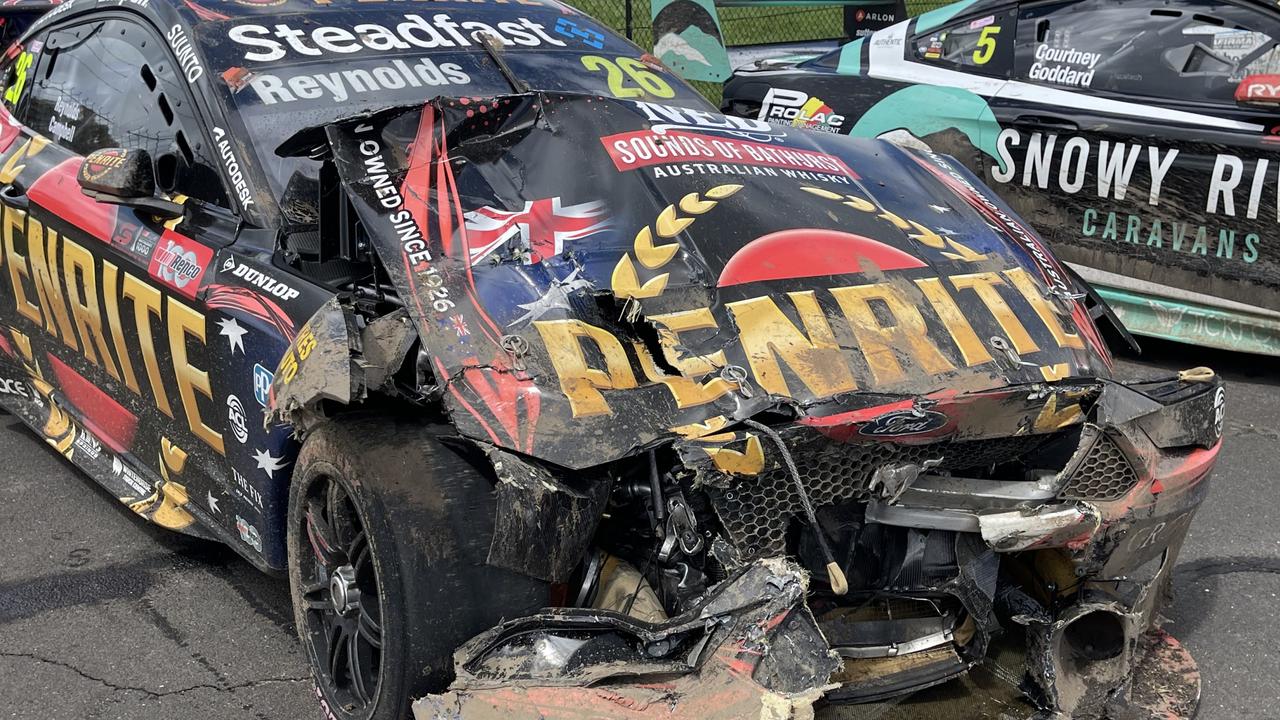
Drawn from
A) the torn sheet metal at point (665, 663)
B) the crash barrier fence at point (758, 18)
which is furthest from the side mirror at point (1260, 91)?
the crash barrier fence at point (758, 18)

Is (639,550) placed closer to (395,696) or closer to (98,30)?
(395,696)

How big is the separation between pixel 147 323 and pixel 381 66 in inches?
39.0

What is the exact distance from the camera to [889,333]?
2.92 meters

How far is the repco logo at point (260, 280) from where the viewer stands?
3.12 m

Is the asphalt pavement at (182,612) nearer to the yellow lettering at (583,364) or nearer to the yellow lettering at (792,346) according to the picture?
the yellow lettering at (583,364)

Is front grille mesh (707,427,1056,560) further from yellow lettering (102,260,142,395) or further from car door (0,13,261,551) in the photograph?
yellow lettering (102,260,142,395)

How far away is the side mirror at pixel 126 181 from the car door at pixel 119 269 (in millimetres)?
22

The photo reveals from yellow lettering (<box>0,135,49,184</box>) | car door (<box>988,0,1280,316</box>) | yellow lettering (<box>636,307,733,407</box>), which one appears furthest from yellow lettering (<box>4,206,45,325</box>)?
car door (<box>988,0,1280,316</box>)

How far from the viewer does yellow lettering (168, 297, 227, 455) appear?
337 cm

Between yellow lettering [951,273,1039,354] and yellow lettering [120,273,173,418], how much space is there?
83.0 inches

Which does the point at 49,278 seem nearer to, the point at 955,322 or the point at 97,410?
the point at 97,410

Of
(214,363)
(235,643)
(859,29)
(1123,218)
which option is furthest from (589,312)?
(859,29)

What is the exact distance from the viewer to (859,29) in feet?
31.7

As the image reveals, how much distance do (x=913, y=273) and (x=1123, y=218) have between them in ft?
9.47
